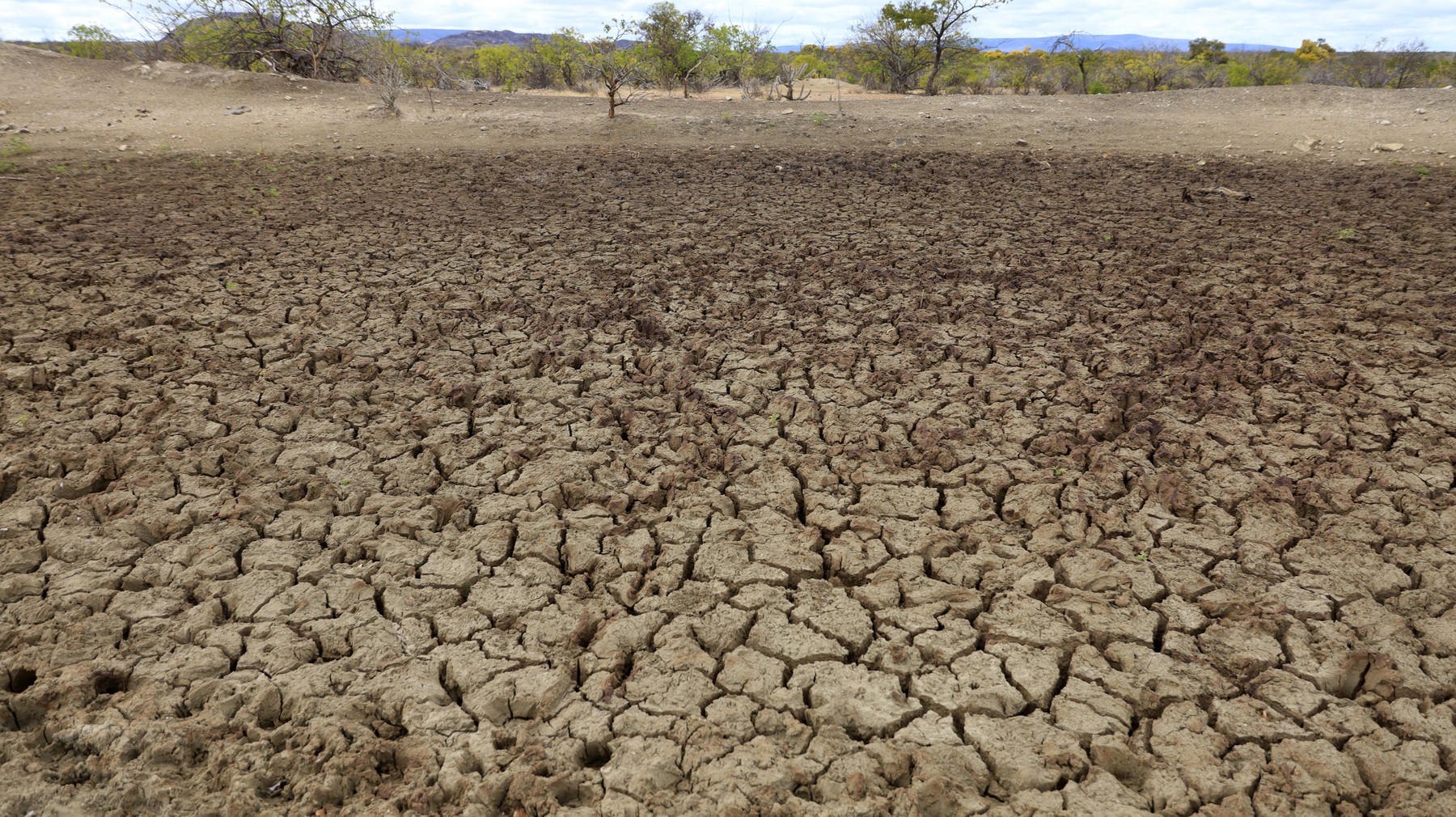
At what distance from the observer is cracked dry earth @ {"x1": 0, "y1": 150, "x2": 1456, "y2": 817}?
1.96 metres

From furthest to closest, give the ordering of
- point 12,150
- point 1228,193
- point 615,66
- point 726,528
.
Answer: point 615,66 < point 12,150 < point 1228,193 < point 726,528

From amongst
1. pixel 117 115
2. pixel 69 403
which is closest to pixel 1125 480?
pixel 69 403

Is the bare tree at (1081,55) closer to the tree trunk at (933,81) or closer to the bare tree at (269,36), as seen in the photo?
the tree trunk at (933,81)

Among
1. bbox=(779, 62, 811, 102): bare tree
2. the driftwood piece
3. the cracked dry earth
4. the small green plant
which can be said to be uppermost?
bbox=(779, 62, 811, 102): bare tree

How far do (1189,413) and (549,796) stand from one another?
3128 mm

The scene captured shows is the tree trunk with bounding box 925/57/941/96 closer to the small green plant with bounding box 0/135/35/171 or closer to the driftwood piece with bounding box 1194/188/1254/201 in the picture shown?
the driftwood piece with bounding box 1194/188/1254/201

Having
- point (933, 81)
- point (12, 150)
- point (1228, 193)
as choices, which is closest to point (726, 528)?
point (1228, 193)

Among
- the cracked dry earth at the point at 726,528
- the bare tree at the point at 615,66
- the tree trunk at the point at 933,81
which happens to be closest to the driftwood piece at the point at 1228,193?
the cracked dry earth at the point at 726,528

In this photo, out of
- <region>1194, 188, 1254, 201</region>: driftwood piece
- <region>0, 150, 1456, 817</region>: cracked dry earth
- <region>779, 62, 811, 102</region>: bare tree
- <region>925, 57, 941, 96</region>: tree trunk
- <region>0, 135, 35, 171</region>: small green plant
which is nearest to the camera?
<region>0, 150, 1456, 817</region>: cracked dry earth

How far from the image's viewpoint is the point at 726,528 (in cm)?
282

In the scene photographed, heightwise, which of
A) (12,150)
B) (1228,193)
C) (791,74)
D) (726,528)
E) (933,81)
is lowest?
(726,528)

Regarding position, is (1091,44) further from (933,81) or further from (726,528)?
(726,528)

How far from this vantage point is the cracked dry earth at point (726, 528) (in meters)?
1.96

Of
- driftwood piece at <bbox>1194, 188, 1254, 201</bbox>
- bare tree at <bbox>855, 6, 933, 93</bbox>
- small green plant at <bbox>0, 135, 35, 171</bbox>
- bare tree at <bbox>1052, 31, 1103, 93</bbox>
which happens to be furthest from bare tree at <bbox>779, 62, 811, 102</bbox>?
small green plant at <bbox>0, 135, 35, 171</bbox>
